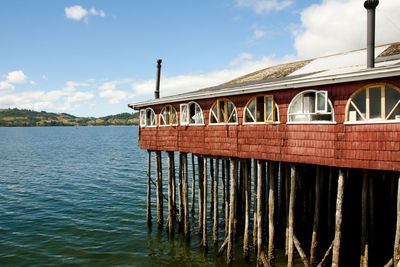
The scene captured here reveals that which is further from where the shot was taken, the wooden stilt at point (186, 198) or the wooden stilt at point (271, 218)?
the wooden stilt at point (186, 198)

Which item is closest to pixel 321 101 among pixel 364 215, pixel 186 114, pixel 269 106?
pixel 269 106

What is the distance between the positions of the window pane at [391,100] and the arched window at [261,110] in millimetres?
4156

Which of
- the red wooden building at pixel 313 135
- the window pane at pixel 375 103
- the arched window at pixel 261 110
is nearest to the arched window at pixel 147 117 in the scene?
the red wooden building at pixel 313 135

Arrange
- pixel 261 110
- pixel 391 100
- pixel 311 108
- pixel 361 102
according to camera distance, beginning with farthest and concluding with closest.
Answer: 1. pixel 261 110
2. pixel 311 108
3. pixel 361 102
4. pixel 391 100

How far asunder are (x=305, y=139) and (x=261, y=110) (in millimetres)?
2583

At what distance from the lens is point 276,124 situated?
13203 millimetres

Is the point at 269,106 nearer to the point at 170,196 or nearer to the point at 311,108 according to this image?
the point at 311,108

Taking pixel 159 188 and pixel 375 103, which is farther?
pixel 159 188

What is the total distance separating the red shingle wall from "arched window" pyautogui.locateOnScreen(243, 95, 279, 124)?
238mm

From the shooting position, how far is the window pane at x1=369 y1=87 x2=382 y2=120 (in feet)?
34.3

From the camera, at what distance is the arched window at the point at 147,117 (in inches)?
784

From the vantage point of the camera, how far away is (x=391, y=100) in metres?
10.1

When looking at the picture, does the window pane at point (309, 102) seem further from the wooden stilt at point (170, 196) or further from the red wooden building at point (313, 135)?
the wooden stilt at point (170, 196)

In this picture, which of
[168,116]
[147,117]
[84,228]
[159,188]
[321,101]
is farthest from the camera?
[84,228]
